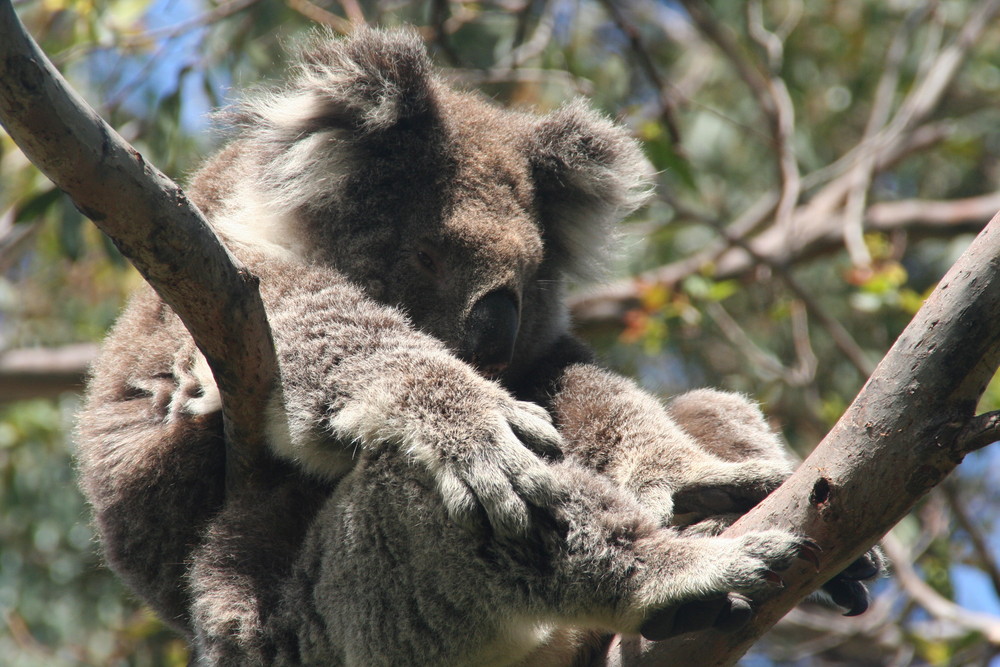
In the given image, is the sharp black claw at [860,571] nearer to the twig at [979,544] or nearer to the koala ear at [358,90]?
the koala ear at [358,90]

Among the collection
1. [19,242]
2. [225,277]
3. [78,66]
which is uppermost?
[225,277]

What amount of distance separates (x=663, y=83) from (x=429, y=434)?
13.9ft

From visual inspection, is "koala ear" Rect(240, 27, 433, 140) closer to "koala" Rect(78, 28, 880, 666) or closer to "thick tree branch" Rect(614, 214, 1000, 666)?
"koala" Rect(78, 28, 880, 666)

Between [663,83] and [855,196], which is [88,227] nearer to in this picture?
[663,83]

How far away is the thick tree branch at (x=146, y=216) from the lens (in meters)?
1.81

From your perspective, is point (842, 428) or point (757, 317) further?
point (757, 317)

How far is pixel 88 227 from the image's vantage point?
6734 millimetres

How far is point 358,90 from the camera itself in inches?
126

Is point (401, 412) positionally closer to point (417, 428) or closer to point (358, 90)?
point (417, 428)

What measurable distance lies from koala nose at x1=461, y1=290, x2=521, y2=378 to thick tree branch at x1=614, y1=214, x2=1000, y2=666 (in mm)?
1054

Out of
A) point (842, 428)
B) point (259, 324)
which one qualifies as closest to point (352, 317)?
point (259, 324)

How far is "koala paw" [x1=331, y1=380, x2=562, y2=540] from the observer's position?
7.16ft

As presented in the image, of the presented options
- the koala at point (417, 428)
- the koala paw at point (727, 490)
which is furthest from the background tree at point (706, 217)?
the koala paw at point (727, 490)

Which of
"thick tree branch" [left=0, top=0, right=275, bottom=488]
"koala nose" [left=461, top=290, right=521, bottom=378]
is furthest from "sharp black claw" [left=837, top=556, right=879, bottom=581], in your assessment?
"thick tree branch" [left=0, top=0, right=275, bottom=488]
